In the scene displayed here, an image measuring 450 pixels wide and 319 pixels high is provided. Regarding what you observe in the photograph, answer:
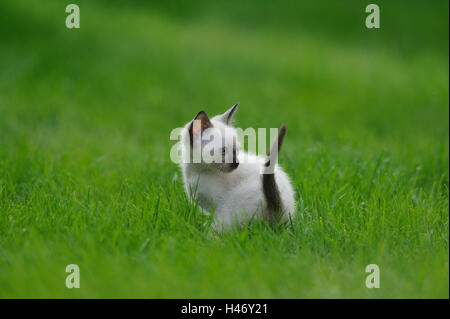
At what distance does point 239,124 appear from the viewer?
300 inches

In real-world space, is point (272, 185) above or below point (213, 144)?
below

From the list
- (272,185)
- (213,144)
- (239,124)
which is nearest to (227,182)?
(213,144)

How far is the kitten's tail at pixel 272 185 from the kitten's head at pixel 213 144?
35 centimetres

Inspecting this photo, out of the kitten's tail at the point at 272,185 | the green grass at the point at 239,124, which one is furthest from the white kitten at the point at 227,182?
the green grass at the point at 239,124

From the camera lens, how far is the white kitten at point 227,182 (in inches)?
144

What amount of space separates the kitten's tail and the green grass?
131mm

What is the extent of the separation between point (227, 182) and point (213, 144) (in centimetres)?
31

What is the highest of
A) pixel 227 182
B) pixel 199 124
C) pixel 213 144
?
pixel 199 124

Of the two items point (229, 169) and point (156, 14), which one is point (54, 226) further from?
point (156, 14)

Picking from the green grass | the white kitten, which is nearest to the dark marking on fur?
the white kitten

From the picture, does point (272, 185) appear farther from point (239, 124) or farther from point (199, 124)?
point (239, 124)

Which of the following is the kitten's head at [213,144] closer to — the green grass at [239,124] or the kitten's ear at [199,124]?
the kitten's ear at [199,124]

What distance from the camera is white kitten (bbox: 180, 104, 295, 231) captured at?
3650 mm

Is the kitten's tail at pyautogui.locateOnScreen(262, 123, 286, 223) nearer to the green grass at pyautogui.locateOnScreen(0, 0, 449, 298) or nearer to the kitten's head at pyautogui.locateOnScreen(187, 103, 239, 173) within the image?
the green grass at pyautogui.locateOnScreen(0, 0, 449, 298)
